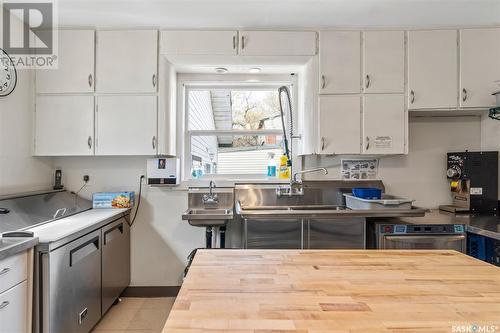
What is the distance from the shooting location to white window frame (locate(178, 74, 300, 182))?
2.89 m

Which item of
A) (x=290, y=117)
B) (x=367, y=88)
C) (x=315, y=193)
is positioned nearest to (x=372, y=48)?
(x=367, y=88)

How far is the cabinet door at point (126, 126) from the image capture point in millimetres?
2512

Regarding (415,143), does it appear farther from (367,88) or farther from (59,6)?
(59,6)

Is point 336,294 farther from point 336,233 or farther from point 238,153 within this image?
point 238,153

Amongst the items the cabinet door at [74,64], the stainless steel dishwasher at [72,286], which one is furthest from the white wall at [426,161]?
the cabinet door at [74,64]

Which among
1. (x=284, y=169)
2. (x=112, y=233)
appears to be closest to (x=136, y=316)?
(x=112, y=233)

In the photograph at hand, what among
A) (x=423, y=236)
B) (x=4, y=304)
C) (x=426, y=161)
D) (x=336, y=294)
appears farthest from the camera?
(x=426, y=161)

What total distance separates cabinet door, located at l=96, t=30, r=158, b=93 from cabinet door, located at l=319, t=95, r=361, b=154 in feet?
5.29

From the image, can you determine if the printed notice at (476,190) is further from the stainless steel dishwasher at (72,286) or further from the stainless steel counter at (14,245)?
the stainless steel counter at (14,245)

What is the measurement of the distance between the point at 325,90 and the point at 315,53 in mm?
342

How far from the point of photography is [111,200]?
2660 mm

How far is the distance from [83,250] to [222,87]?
1952 millimetres

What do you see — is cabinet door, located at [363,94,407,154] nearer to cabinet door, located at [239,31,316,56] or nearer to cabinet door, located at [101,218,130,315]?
cabinet door, located at [239,31,316,56]

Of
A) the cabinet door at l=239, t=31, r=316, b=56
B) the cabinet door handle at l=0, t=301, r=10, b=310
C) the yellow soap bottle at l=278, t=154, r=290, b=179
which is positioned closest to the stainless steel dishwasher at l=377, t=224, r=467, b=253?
the yellow soap bottle at l=278, t=154, r=290, b=179
